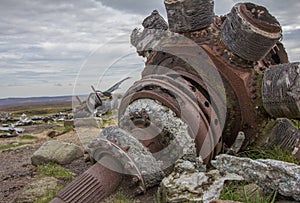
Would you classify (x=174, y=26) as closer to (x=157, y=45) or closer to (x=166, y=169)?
(x=157, y=45)

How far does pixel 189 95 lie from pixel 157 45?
144 centimetres

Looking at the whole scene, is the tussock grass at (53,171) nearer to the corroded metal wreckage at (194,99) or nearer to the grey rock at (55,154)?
the grey rock at (55,154)

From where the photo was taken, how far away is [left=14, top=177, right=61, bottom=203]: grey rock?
414 cm

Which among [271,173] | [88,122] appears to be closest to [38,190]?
[271,173]

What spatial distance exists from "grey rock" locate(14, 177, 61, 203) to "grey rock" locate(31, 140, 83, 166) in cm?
88

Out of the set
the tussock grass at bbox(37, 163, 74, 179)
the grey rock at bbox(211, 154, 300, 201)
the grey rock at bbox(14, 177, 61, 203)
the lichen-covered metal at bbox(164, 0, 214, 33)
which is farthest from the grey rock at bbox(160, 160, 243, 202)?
the tussock grass at bbox(37, 163, 74, 179)

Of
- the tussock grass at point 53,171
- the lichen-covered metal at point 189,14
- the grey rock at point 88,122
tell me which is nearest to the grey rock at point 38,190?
the tussock grass at point 53,171

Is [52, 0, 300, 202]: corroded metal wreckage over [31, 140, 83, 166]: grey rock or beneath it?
over

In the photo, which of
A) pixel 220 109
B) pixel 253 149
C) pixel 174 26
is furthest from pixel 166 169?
pixel 174 26

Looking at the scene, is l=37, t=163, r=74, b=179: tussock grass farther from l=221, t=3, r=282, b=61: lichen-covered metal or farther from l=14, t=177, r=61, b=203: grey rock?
l=221, t=3, r=282, b=61: lichen-covered metal

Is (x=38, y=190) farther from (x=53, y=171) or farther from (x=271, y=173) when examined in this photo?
(x=271, y=173)

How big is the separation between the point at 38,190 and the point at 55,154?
1332 millimetres

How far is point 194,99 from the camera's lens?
150 inches

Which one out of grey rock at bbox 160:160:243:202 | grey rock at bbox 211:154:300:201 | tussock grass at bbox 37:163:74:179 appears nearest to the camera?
grey rock at bbox 211:154:300:201
